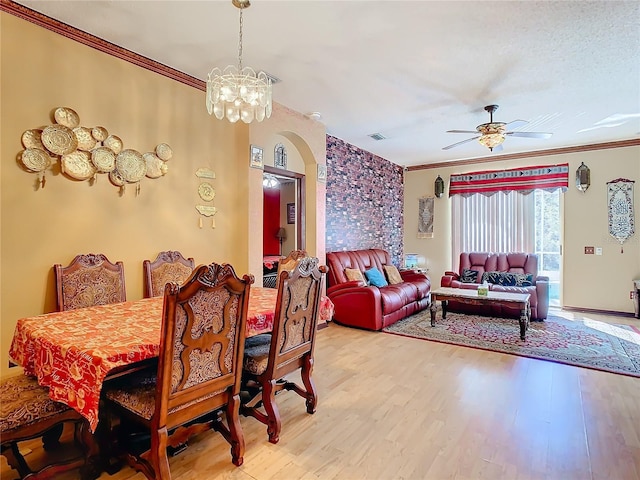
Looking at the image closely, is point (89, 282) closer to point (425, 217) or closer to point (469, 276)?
point (469, 276)

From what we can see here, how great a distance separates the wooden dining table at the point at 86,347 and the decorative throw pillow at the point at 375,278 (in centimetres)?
345

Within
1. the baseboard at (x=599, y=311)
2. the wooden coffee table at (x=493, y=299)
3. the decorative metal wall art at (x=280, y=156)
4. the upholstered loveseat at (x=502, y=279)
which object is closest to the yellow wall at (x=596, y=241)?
the baseboard at (x=599, y=311)

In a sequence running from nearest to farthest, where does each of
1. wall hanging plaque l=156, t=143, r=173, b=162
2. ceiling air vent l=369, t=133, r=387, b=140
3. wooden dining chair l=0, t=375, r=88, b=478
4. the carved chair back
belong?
wooden dining chair l=0, t=375, r=88, b=478 < the carved chair back < wall hanging plaque l=156, t=143, r=173, b=162 < ceiling air vent l=369, t=133, r=387, b=140

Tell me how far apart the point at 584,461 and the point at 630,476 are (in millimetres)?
193

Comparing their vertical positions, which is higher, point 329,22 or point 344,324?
point 329,22

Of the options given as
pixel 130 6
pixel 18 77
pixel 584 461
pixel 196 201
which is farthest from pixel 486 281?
pixel 18 77

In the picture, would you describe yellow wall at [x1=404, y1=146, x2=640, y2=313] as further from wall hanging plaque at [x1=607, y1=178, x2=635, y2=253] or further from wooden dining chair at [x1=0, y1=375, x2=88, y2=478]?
wooden dining chair at [x1=0, y1=375, x2=88, y2=478]

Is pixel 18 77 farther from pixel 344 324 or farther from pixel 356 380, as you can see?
pixel 344 324

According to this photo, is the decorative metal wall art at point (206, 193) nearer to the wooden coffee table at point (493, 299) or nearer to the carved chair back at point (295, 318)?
the carved chair back at point (295, 318)

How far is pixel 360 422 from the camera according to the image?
2.43 m

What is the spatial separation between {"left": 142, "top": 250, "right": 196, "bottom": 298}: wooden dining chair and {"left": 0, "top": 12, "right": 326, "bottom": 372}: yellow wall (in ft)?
0.28

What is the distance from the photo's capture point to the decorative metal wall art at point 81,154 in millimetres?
2580

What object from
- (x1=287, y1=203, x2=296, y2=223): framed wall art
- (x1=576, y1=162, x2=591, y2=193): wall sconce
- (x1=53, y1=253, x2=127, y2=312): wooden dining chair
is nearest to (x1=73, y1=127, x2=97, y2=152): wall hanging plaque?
(x1=53, y1=253, x2=127, y2=312): wooden dining chair

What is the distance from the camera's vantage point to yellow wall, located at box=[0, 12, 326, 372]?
2.49m
